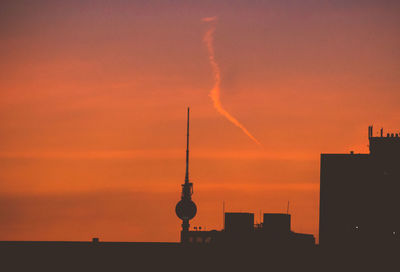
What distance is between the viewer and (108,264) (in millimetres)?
154125

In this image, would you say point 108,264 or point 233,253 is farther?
point 233,253

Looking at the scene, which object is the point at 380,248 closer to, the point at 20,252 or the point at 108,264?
the point at 108,264

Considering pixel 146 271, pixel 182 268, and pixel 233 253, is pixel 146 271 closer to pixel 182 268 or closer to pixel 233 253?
pixel 182 268

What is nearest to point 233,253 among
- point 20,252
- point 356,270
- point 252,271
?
point 252,271

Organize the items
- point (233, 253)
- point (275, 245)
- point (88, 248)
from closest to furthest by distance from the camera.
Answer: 1. point (88, 248)
2. point (233, 253)
3. point (275, 245)

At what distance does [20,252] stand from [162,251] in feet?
81.5

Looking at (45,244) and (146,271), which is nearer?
(146,271)

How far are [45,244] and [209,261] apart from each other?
30.6 metres

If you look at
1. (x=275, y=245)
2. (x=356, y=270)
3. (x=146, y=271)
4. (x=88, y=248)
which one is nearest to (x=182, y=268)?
(x=146, y=271)

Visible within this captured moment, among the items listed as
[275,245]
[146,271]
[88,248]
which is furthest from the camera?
[275,245]

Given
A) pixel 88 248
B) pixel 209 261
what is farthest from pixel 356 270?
pixel 88 248

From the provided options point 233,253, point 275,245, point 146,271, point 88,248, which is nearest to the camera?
point 146,271

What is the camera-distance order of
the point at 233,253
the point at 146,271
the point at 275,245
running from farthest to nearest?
1. the point at 275,245
2. the point at 233,253
3. the point at 146,271

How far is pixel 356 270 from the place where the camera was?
159 metres
